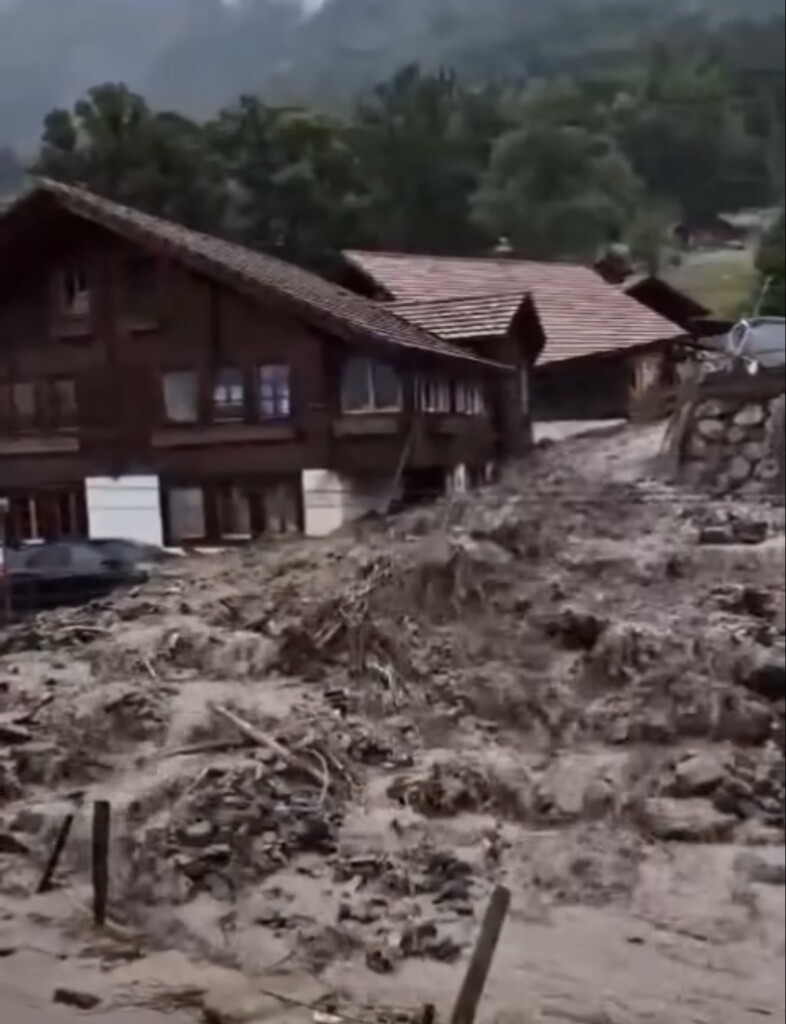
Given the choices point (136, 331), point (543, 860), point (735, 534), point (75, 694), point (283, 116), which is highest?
point (283, 116)

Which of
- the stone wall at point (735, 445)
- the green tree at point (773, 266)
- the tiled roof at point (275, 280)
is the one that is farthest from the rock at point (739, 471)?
the tiled roof at point (275, 280)

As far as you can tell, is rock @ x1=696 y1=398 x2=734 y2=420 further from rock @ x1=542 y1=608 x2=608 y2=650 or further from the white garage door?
the white garage door

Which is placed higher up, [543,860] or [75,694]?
[75,694]

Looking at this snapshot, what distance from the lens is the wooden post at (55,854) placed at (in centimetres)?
135

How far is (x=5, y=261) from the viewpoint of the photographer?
4.30 feet

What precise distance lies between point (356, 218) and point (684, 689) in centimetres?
47

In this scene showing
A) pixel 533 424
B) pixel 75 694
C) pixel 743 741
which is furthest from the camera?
pixel 75 694

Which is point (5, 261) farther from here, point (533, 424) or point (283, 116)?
point (533, 424)

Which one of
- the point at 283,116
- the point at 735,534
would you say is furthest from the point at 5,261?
the point at 735,534

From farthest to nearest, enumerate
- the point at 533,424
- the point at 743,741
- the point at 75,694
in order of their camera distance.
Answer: the point at 75,694 → the point at 533,424 → the point at 743,741

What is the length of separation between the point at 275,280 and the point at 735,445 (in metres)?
0.39

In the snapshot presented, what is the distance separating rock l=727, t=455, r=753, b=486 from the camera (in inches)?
44.4

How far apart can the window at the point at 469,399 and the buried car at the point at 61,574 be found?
1.02 feet

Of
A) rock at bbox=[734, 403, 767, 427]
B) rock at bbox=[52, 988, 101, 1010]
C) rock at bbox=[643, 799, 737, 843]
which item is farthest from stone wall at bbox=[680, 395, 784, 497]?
rock at bbox=[52, 988, 101, 1010]
